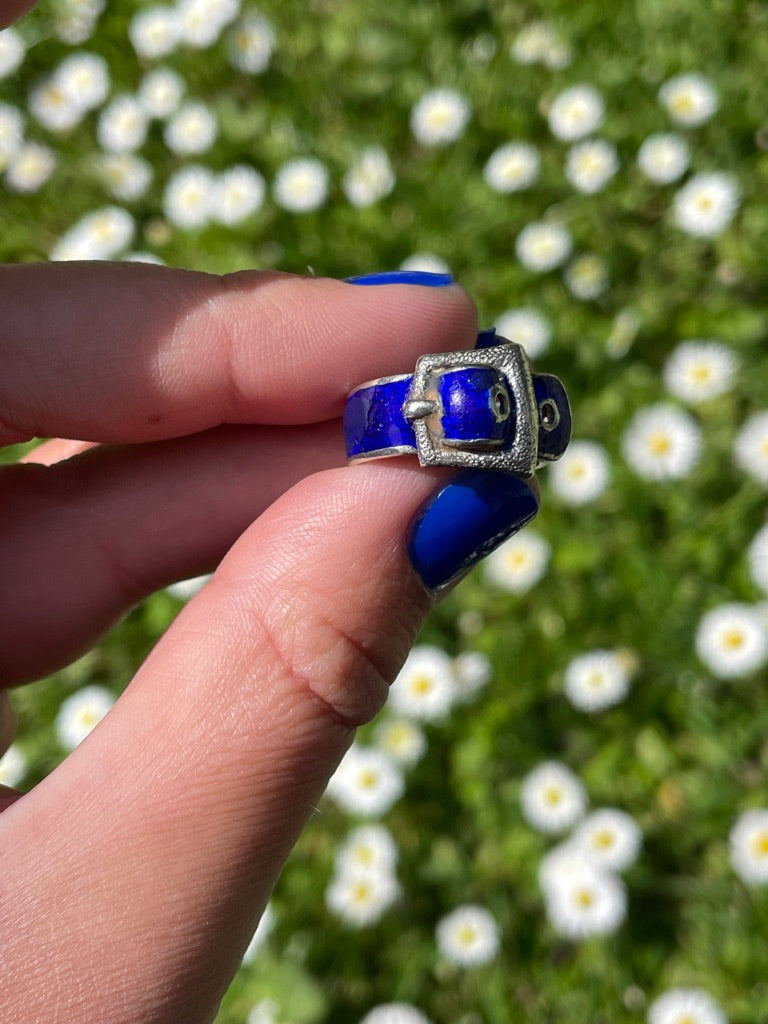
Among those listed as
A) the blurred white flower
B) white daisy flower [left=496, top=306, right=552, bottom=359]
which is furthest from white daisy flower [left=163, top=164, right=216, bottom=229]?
white daisy flower [left=496, top=306, right=552, bottom=359]

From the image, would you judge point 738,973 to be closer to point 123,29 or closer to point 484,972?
point 484,972

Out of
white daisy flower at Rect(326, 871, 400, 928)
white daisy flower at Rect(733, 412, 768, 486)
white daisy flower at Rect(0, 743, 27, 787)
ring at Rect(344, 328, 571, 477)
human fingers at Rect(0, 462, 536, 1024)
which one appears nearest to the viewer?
human fingers at Rect(0, 462, 536, 1024)

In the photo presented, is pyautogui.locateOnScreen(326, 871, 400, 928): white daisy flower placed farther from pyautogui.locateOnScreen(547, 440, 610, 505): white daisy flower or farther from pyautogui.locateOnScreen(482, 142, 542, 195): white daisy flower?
pyautogui.locateOnScreen(482, 142, 542, 195): white daisy flower

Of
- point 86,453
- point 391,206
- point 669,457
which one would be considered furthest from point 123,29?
point 669,457

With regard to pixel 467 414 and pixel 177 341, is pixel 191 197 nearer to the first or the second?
pixel 177 341

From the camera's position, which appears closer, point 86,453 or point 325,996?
point 86,453

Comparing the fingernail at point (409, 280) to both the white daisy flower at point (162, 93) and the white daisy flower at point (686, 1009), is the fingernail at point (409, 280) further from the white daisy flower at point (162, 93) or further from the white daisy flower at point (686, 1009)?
the white daisy flower at point (162, 93)
